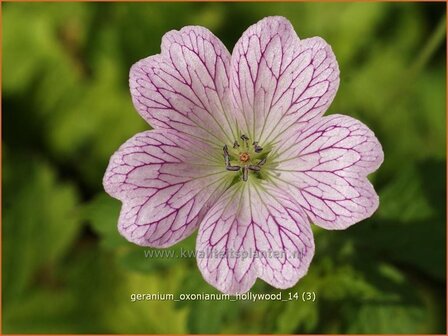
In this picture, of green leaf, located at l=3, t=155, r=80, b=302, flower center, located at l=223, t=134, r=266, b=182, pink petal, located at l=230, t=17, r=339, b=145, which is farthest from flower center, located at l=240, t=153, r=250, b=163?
green leaf, located at l=3, t=155, r=80, b=302

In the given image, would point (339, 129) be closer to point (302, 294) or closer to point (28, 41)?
point (302, 294)

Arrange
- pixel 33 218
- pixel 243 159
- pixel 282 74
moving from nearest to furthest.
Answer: pixel 282 74 < pixel 243 159 < pixel 33 218

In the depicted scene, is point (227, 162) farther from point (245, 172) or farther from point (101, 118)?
point (101, 118)

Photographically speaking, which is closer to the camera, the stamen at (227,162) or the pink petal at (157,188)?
the pink petal at (157,188)

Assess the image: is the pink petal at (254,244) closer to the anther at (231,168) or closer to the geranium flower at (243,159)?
the geranium flower at (243,159)

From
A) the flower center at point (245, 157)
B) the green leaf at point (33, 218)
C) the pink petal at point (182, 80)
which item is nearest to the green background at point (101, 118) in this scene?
the green leaf at point (33, 218)

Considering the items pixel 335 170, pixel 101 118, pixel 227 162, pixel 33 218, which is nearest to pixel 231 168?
pixel 227 162

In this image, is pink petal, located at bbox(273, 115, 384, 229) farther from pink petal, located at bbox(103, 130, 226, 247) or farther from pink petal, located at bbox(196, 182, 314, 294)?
pink petal, located at bbox(103, 130, 226, 247)
